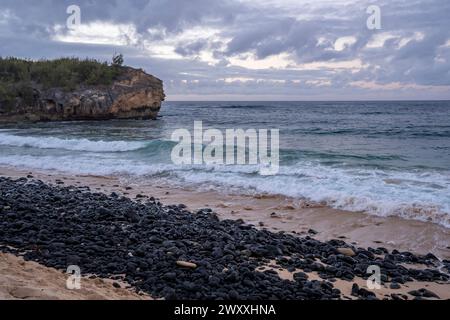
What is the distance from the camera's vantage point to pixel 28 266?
5340mm

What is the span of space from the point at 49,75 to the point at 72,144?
22.4 meters

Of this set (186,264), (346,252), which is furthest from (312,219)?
(186,264)

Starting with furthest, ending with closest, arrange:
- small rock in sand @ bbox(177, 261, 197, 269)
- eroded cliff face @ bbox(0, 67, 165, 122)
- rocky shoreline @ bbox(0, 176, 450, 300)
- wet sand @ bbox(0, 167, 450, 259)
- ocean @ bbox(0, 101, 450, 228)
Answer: eroded cliff face @ bbox(0, 67, 165, 122) < ocean @ bbox(0, 101, 450, 228) < wet sand @ bbox(0, 167, 450, 259) < small rock in sand @ bbox(177, 261, 197, 269) < rocky shoreline @ bbox(0, 176, 450, 300)

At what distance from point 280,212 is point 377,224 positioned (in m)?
2.09

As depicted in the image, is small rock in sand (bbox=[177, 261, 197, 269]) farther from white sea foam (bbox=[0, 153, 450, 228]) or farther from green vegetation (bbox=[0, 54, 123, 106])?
green vegetation (bbox=[0, 54, 123, 106])

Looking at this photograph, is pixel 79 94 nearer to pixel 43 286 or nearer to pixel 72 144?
pixel 72 144

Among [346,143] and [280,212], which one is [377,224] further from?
[346,143]

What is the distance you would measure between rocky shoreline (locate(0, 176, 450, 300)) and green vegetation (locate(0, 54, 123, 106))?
3320cm

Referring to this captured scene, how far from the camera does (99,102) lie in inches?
1564

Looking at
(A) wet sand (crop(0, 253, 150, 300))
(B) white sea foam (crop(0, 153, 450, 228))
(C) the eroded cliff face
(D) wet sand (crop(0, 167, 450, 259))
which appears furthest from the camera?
(C) the eroded cliff face

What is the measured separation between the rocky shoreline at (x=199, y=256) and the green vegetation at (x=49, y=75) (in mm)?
33204

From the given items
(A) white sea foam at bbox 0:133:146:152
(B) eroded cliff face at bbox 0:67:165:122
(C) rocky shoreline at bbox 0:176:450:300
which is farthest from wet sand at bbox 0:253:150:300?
(B) eroded cliff face at bbox 0:67:165:122

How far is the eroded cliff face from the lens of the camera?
3791cm
